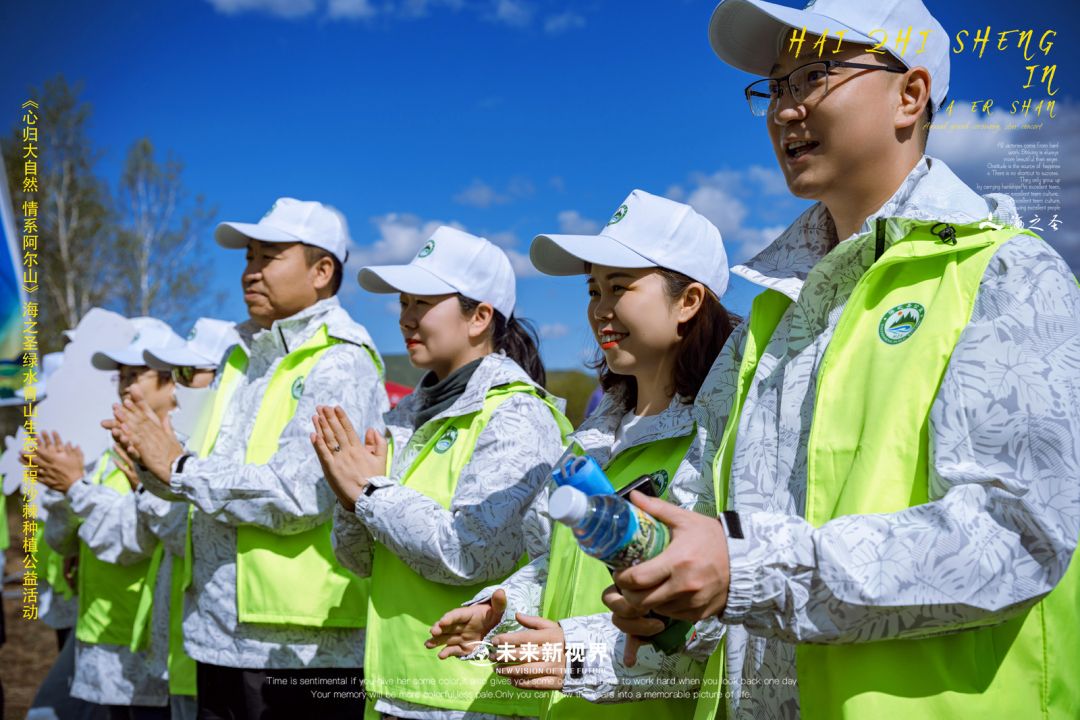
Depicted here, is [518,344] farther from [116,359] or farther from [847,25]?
[116,359]

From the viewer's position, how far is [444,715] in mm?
2873

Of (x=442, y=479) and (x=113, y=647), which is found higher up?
(x=442, y=479)

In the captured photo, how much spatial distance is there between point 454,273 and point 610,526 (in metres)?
2.34

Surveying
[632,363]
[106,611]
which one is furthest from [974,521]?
[106,611]

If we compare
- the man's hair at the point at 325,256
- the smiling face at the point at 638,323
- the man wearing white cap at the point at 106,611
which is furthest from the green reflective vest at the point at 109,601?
the smiling face at the point at 638,323

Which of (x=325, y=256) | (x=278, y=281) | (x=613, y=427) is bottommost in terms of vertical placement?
(x=613, y=427)

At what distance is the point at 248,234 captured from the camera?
4012mm

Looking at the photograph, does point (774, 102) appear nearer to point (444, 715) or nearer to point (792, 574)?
point (792, 574)

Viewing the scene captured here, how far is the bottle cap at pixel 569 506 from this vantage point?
1.30 meters

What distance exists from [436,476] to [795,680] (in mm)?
1688

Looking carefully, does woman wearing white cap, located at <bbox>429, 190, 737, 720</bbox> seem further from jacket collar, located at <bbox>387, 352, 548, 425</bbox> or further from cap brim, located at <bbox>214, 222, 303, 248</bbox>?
cap brim, located at <bbox>214, 222, 303, 248</bbox>

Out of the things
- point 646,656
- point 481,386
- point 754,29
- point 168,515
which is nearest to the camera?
point 754,29

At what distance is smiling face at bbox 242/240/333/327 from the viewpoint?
4.05m

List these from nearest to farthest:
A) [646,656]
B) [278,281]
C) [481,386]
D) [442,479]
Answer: [646,656] < [442,479] < [481,386] < [278,281]
